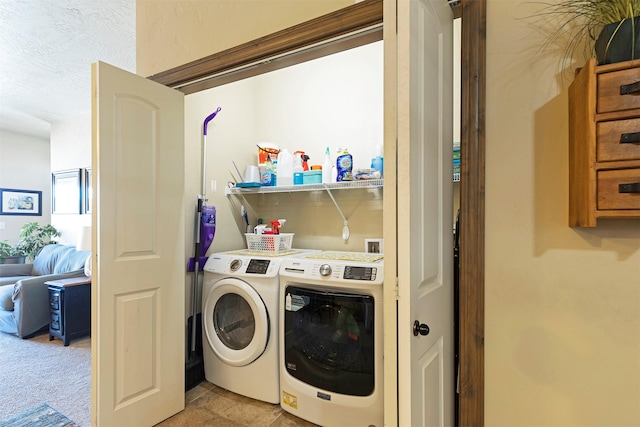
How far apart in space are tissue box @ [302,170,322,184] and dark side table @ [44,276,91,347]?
2440 millimetres

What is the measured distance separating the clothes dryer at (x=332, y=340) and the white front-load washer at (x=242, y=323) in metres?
0.09

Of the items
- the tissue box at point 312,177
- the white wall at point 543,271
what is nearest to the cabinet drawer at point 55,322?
the tissue box at point 312,177

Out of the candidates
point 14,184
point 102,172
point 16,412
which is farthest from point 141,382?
point 14,184

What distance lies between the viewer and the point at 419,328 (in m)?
0.91

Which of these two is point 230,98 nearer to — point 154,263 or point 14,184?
point 154,263

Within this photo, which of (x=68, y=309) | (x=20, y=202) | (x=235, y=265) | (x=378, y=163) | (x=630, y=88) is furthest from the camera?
(x=20, y=202)

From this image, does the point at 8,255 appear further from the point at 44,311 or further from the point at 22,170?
the point at 44,311

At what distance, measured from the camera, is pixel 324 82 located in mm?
2766

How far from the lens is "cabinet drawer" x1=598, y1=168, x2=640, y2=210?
2.97 feet

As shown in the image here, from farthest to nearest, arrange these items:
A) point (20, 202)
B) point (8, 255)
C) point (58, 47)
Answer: point (20, 202)
point (8, 255)
point (58, 47)

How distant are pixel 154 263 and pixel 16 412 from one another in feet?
4.28

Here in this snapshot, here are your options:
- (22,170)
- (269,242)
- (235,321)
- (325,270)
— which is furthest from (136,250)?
(22,170)

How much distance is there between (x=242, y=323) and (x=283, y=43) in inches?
67.6

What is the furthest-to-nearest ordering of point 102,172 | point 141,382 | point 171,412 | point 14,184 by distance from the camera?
point 14,184
point 171,412
point 141,382
point 102,172
